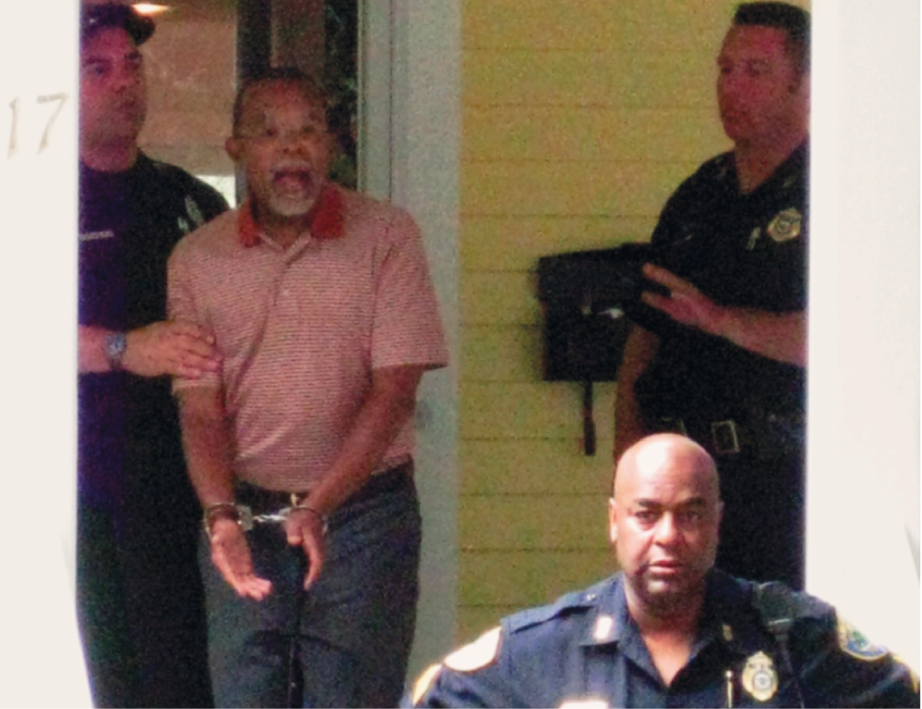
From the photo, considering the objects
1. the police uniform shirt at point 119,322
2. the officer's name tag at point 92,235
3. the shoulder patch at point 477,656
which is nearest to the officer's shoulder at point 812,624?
the shoulder patch at point 477,656

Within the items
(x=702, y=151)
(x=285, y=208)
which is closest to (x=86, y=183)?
(x=285, y=208)

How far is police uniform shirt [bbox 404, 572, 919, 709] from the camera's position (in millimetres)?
3121

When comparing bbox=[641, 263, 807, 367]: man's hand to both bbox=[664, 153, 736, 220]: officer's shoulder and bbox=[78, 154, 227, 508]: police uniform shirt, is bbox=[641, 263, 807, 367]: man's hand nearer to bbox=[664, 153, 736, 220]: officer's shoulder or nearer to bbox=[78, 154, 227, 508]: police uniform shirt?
bbox=[664, 153, 736, 220]: officer's shoulder

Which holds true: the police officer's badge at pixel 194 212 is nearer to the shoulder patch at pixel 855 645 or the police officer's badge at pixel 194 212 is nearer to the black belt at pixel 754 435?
the black belt at pixel 754 435

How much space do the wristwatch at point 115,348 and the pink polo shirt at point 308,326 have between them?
0.46ft

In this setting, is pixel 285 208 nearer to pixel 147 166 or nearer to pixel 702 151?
pixel 147 166

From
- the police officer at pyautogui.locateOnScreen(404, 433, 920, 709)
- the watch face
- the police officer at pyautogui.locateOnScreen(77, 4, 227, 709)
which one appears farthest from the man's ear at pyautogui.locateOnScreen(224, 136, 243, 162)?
the police officer at pyautogui.locateOnScreen(404, 433, 920, 709)

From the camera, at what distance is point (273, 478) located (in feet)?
13.4

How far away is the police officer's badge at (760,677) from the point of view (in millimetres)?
3104

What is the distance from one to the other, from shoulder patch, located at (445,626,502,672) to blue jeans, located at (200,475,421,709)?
2.71ft

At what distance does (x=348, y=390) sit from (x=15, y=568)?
0.91 m

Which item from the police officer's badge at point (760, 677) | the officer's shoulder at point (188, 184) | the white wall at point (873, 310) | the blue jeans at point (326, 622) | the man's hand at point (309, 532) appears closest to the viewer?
the police officer's badge at point (760, 677)

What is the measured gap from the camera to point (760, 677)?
312 cm

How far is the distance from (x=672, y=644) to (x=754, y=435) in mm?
1075
